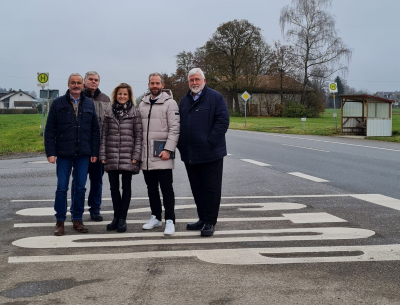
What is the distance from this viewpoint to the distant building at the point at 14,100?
15225 cm

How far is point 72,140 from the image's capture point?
249 inches

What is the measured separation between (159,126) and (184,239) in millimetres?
1341

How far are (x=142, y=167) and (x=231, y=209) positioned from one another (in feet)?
6.24

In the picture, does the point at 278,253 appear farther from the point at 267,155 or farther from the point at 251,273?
the point at 267,155

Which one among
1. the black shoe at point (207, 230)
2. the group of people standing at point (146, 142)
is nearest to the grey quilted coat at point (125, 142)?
the group of people standing at point (146, 142)

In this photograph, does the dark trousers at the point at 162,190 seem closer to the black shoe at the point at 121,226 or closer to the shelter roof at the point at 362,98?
the black shoe at the point at 121,226

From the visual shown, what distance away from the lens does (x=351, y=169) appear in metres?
13.0

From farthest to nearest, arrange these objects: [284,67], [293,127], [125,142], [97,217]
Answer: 1. [284,67]
2. [293,127]
3. [97,217]
4. [125,142]

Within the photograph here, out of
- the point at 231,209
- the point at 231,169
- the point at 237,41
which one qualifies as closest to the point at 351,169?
the point at 231,169

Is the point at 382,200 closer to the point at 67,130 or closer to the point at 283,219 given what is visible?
the point at 283,219

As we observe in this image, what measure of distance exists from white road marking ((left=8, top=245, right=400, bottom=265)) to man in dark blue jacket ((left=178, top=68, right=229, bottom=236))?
847mm

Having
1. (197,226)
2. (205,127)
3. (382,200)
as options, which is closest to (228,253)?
(197,226)

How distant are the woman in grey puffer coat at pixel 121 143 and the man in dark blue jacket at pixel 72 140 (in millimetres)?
181

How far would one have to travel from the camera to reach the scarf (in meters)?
6.41
